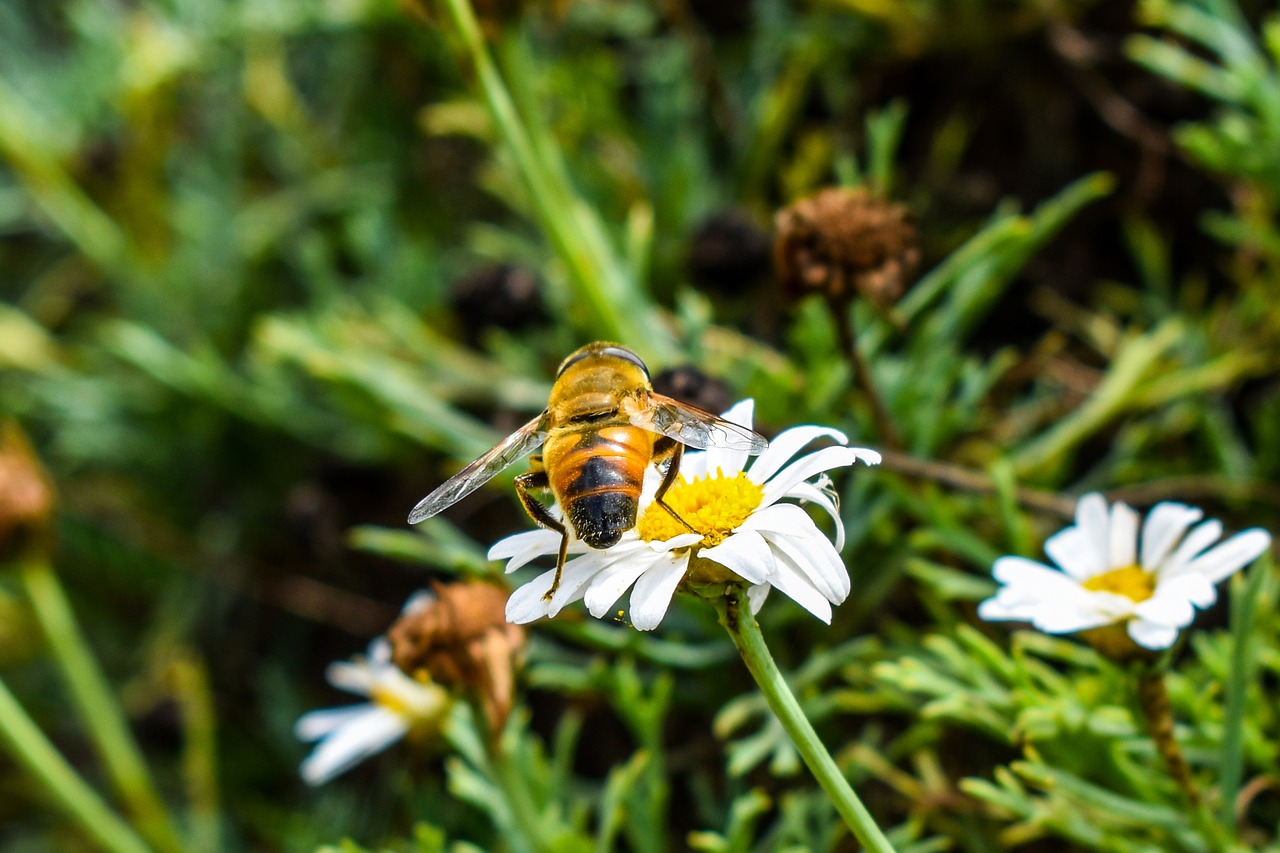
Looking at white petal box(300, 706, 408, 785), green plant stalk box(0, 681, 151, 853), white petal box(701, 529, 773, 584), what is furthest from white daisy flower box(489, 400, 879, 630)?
green plant stalk box(0, 681, 151, 853)

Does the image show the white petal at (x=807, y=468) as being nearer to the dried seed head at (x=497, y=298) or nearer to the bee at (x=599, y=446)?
the bee at (x=599, y=446)

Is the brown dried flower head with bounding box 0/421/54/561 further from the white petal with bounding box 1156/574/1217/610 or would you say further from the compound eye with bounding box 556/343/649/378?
the white petal with bounding box 1156/574/1217/610

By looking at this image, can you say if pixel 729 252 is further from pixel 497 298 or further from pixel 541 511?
pixel 541 511

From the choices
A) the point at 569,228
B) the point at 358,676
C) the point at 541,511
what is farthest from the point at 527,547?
the point at 569,228

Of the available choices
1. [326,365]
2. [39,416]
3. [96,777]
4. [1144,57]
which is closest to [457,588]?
[326,365]

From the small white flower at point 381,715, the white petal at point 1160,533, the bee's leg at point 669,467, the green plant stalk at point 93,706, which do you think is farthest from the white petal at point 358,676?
the white petal at point 1160,533

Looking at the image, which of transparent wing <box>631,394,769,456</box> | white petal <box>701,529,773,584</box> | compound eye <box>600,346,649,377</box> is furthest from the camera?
compound eye <box>600,346,649,377</box>

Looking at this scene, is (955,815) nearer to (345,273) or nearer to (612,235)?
(612,235)
